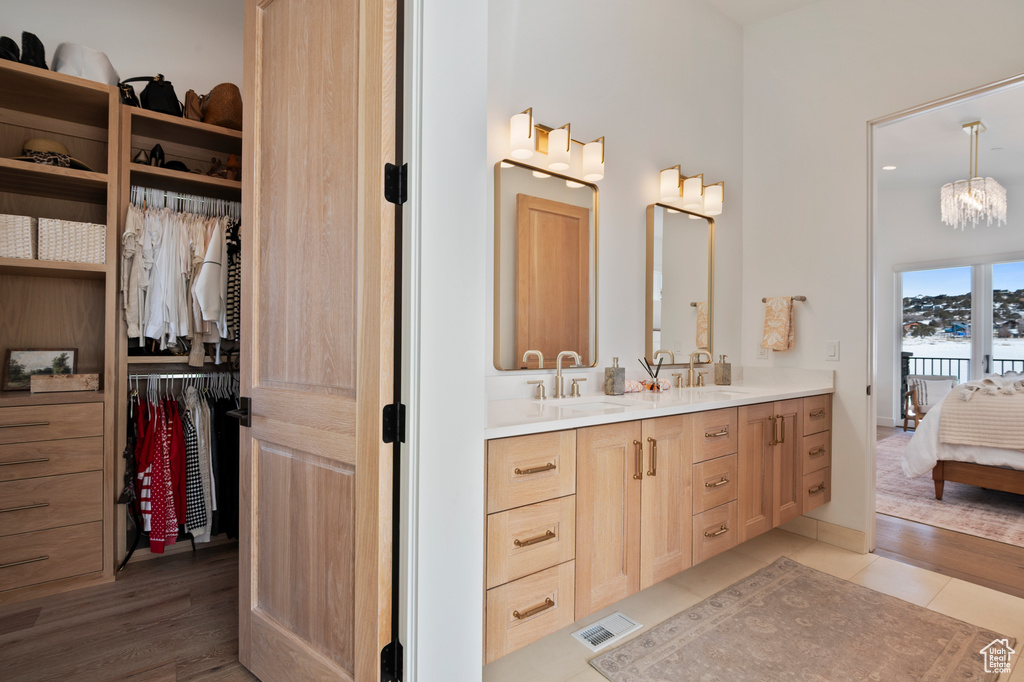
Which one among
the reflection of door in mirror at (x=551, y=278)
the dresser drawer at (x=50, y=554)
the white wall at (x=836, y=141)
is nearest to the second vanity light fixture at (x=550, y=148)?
the reflection of door in mirror at (x=551, y=278)

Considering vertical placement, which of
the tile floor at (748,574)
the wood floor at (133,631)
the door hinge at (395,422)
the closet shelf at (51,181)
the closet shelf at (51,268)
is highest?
the closet shelf at (51,181)

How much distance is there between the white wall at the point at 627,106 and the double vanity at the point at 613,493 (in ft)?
1.72

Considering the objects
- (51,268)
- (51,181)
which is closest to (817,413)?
(51,268)

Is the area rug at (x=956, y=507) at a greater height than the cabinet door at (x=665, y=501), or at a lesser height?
lesser

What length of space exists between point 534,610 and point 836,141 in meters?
3.09

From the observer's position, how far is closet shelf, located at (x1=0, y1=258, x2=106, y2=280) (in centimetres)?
218

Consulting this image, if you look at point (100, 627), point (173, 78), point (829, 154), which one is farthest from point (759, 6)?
point (100, 627)

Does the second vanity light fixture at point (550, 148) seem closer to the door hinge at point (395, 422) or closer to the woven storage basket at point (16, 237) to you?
the door hinge at point (395, 422)

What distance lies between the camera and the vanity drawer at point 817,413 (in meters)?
2.81

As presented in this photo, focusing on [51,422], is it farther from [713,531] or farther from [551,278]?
[713,531]

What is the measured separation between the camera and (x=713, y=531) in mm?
2213

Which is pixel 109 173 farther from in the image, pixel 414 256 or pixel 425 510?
pixel 425 510

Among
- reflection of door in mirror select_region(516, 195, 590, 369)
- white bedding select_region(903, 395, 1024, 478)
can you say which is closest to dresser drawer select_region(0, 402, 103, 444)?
reflection of door in mirror select_region(516, 195, 590, 369)

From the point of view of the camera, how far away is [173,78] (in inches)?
110
